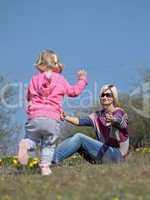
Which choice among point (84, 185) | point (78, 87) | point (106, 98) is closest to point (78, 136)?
point (106, 98)

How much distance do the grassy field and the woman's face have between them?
157 centimetres

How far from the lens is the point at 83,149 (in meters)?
7.15

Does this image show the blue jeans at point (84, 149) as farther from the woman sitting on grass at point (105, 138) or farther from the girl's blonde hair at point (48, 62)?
the girl's blonde hair at point (48, 62)

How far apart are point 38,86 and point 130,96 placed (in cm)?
2628

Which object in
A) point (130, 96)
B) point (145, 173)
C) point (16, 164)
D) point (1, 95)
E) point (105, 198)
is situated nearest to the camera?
point (105, 198)

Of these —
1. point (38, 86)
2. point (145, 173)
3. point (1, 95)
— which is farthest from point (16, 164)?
point (1, 95)

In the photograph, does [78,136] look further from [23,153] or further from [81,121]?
[23,153]

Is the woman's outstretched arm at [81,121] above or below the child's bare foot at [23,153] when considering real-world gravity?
above

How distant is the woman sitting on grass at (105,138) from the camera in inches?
271

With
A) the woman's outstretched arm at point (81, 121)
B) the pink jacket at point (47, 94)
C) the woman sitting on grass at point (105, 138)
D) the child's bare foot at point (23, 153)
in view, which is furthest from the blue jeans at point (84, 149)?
the child's bare foot at point (23, 153)

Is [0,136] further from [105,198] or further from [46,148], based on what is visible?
[105,198]

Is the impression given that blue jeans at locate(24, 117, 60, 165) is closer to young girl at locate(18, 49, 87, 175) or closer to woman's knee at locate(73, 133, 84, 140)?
young girl at locate(18, 49, 87, 175)

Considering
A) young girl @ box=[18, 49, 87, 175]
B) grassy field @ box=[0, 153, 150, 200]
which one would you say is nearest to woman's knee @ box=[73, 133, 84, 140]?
young girl @ box=[18, 49, 87, 175]

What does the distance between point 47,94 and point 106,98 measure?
1.37 meters
